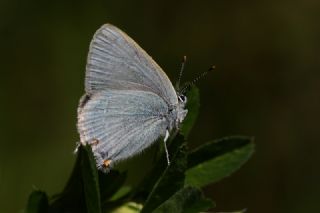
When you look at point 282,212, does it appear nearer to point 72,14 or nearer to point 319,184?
point 319,184

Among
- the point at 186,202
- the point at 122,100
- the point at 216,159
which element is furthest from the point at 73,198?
the point at 122,100

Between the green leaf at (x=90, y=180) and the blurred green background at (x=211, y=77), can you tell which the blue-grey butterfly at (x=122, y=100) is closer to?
the green leaf at (x=90, y=180)

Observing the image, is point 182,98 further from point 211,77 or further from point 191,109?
point 211,77

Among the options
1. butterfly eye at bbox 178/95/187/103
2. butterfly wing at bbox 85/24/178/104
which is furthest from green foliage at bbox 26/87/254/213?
butterfly wing at bbox 85/24/178/104

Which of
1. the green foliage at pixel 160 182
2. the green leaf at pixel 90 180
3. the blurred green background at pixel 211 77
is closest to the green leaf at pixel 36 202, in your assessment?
the green foliage at pixel 160 182

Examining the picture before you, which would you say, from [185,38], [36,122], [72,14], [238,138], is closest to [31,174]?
[36,122]
